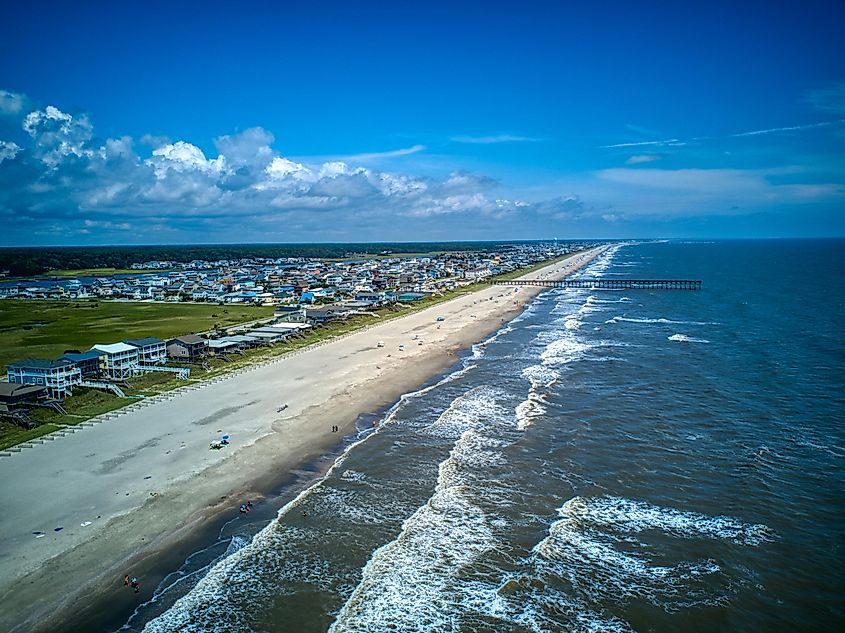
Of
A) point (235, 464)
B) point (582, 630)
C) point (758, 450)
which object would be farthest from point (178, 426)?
point (758, 450)

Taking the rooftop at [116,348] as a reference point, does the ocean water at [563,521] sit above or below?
below

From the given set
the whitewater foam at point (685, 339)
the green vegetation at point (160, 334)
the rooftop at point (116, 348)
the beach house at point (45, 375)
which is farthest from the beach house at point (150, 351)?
the whitewater foam at point (685, 339)

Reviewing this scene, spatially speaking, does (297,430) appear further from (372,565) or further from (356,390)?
(372,565)

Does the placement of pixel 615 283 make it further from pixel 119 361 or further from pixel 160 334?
pixel 119 361

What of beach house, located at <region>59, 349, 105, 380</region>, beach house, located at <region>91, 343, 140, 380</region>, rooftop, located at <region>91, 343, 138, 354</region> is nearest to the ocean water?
beach house, located at <region>91, 343, 140, 380</region>

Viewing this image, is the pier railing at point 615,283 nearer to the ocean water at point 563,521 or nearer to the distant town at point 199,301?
the distant town at point 199,301

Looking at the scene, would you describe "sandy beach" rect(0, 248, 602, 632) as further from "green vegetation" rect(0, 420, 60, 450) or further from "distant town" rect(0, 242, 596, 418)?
"distant town" rect(0, 242, 596, 418)
